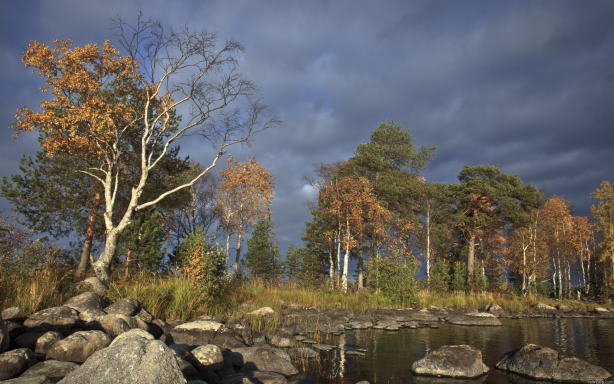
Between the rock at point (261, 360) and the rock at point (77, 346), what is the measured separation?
2944 mm

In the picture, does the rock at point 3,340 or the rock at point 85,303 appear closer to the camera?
the rock at point 3,340

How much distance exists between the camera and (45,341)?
738cm

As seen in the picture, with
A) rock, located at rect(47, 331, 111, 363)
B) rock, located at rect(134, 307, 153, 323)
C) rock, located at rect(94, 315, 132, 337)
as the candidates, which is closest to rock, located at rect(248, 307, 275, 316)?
rock, located at rect(134, 307, 153, 323)

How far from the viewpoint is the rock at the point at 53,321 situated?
827 cm

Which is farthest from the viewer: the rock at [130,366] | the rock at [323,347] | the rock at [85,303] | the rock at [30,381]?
the rock at [323,347]

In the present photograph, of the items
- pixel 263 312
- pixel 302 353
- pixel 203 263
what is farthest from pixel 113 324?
pixel 263 312

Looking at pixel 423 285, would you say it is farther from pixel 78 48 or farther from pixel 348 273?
pixel 78 48

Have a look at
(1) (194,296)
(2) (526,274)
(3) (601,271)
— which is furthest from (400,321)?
(3) (601,271)

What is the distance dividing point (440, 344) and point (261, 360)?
760 centimetres

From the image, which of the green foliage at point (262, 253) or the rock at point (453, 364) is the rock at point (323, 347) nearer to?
the rock at point (453, 364)

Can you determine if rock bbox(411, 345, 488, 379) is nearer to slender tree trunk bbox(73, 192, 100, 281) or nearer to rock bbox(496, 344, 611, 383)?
rock bbox(496, 344, 611, 383)

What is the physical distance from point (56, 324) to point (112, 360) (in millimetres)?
4820

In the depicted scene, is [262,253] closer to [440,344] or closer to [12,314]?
[440,344]

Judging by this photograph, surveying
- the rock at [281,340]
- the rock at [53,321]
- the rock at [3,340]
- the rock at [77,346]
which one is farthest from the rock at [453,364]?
the rock at [3,340]
